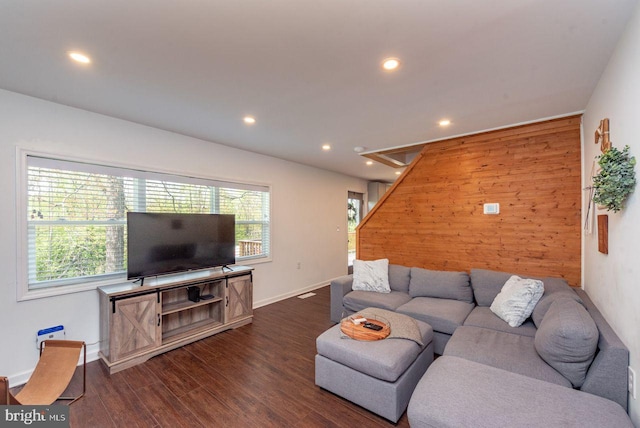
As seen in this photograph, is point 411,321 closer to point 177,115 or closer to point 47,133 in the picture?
point 177,115

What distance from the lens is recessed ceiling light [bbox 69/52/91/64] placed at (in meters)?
1.89

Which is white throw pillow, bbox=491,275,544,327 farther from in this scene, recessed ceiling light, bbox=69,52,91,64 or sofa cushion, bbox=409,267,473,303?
recessed ceiling light, bbox=69,52,91,64

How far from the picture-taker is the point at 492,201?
3.50 meters

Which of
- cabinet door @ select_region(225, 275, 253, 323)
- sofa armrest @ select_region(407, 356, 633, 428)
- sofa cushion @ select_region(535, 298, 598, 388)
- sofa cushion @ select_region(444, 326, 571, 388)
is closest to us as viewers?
sofa armrest @ select_region(407, 356, 633, 428)

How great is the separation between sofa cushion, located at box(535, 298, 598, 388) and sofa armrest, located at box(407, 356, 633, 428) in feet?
0.94

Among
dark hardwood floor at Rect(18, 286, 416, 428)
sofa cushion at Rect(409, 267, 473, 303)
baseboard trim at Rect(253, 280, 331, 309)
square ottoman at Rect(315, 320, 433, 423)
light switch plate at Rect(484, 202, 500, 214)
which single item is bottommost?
dark hardwood floor at Rect(18, 286, 416, 428)

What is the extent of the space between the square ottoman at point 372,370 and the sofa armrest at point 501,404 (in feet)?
1.27

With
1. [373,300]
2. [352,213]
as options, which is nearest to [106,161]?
[373,300]

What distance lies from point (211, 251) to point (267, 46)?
8.88ft

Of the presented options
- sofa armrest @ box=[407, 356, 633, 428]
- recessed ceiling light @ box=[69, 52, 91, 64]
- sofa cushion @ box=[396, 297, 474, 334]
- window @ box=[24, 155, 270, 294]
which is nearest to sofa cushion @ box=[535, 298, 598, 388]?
sofa armrest @ box=[407, 356, 633, 428]

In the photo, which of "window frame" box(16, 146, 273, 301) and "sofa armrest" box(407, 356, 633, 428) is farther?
"window frame" box(16, 146, 273, 301)

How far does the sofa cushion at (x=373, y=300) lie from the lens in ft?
11.0
